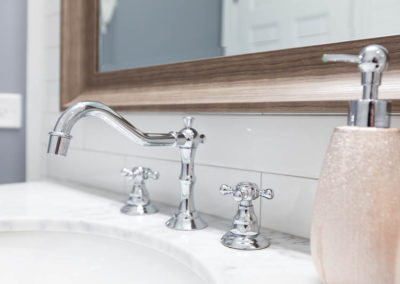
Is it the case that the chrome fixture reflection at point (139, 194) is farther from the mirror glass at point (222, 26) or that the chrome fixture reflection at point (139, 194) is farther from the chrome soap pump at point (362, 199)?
the chrome soap pump at point (362, 199)

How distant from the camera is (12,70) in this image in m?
1.04

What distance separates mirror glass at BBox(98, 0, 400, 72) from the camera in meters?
0.55

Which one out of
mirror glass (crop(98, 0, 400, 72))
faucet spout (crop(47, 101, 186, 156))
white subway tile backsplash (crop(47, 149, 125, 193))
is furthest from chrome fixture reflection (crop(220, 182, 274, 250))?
white subway tile backsplash (crop(47, 149, 125, 193))

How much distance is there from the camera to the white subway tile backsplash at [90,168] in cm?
89

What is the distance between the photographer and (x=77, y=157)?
3.23 ft

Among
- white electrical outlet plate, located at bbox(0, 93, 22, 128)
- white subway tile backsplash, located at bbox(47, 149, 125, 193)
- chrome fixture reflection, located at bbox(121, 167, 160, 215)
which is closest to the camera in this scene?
chrome fixture reflection, located at bbox(121, 167, 160, 215)

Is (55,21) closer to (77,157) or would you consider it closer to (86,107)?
(77,157)

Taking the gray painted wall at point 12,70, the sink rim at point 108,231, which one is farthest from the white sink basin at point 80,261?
the gray painted wall at point 12,70

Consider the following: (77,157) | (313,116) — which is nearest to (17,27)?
(77,157)

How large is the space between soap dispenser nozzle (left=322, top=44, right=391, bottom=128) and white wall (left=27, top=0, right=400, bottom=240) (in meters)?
0.14

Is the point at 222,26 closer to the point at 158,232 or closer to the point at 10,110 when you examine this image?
the point at 158,232

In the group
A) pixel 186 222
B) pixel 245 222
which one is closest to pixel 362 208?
pixel 245 222

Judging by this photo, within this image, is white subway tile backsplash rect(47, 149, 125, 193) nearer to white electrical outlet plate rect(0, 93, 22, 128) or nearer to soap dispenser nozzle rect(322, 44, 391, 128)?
white electrical outlet plate rect(0, 93, 22, 128)

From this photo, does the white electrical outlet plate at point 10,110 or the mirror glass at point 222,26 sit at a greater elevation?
the mirror glass at point 222,26
